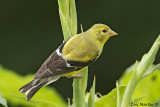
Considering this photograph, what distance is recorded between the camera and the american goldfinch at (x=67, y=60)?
4.04 feet

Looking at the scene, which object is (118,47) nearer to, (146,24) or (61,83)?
(146,24)

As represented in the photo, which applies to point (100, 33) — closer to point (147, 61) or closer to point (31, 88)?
point (31, 88)

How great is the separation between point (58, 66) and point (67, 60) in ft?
0.20

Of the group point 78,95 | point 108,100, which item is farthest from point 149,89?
point 78,95

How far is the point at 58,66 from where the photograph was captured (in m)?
1.32

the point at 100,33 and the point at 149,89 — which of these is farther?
the point at 100,33

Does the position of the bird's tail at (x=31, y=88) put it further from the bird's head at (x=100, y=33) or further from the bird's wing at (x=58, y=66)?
the bird's head at (x=100, y=33)

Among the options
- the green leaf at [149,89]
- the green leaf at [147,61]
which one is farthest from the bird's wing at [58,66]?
the green leaf at [147,61]

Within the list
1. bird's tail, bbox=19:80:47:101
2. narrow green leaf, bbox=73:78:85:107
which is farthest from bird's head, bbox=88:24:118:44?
narrow green leaf, bbox=73:78:85:107

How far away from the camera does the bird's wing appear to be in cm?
126

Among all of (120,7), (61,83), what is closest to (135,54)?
(120,7)

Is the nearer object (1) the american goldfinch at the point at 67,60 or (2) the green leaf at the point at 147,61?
(2) the green leaf at the point at 147,61

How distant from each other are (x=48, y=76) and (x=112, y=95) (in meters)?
0.30

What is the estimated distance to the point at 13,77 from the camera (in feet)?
4.55
